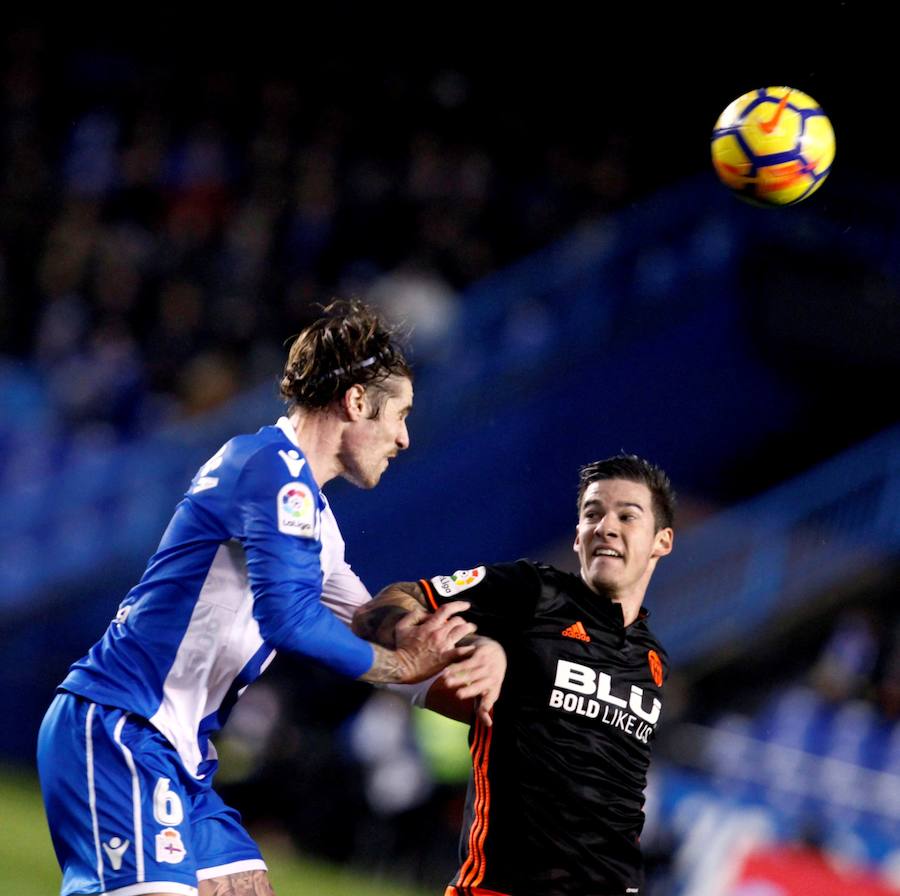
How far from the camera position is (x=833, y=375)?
1252 cm

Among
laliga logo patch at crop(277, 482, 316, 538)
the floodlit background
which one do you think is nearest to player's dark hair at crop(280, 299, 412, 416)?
laliga logo patch at crop(277, 482, 316, 538)

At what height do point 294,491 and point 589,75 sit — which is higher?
point 589,75

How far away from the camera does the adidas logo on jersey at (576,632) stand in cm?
458

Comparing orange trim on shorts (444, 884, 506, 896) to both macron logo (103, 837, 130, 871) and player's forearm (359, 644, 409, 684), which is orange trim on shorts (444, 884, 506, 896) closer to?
player's forearm (359, 644, 409, 684)

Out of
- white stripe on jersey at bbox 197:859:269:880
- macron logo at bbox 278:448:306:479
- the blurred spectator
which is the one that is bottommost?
white stripe on jersey at bbox 197:859:269:880

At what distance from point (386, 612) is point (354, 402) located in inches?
Answer: 24.8

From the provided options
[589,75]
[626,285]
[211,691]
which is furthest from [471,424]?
[211,691]

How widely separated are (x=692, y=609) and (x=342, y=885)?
10.4 ft

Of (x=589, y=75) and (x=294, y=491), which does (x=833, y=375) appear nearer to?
(x=589, y=75)

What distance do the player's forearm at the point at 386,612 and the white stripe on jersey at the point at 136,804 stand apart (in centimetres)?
77

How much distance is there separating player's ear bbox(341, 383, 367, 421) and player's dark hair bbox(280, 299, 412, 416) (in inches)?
0.6

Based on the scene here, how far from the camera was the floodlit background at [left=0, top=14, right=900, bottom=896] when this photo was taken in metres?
9.65

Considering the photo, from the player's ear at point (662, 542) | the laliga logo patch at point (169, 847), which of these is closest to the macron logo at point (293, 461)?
the laliga logo patch at point (169, 847)

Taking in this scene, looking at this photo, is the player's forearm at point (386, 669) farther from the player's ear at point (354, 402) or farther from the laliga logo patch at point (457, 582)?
the player's ear at point (354, 402)
